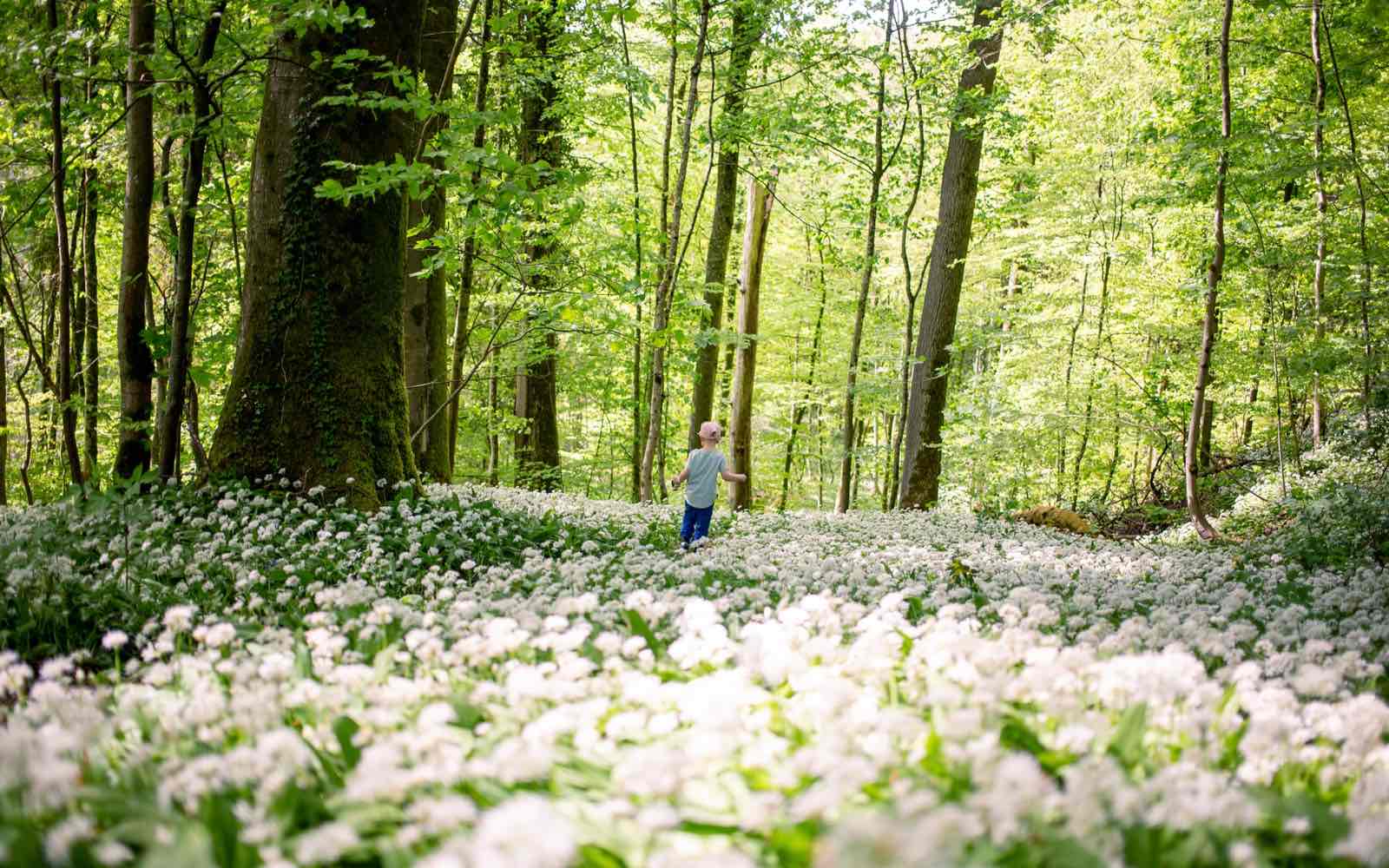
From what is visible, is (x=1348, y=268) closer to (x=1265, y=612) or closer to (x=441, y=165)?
(x=1265, y=612)

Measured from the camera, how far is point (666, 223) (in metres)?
13.4

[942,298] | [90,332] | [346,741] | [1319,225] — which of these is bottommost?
[346,741]

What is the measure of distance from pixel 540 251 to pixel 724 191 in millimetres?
3902

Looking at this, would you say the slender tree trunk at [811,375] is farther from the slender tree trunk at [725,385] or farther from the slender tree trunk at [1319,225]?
the slender tree trunk at [1319,225]

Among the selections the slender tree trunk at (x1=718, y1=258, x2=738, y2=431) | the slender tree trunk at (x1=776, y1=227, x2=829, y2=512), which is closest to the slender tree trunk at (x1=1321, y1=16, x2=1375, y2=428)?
the slender tree trunk at (x1=776, y1=227, x2=829, y2=512)

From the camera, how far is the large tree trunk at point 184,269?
6441 millimetres

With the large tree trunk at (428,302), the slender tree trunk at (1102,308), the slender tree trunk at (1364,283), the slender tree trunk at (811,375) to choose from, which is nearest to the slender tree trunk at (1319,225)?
the slender tree trunk at (1364,283)

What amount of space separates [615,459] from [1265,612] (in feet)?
73.1

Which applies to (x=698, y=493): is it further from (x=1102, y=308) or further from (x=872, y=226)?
(x=1102, y=308)

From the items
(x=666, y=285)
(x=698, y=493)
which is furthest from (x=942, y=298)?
(x=698, y=493)

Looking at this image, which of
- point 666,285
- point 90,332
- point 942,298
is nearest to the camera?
point 666,285

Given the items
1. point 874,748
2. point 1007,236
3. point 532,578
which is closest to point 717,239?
point 1007,236

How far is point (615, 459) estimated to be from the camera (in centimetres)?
2564

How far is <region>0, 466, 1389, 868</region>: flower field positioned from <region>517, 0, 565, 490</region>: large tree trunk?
7.63 metres
